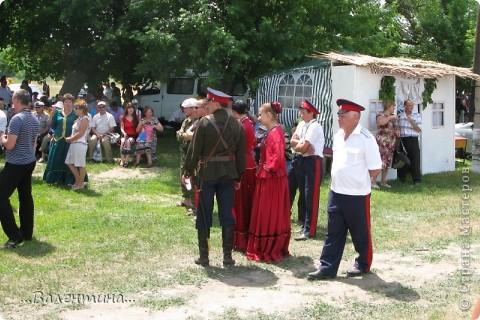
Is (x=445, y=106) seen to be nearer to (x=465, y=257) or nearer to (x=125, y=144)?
(x=125, y=144)

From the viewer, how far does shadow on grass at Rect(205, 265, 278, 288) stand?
638 centimetres

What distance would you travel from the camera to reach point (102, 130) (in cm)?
1462

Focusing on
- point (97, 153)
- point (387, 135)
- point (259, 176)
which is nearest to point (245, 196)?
point (259, 176)

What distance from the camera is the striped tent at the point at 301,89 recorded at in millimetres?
13727

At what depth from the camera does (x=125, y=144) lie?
46.3 ft

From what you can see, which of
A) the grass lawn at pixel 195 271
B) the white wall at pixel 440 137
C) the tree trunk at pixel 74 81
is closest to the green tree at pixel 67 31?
the tree trunk at pixel 74 81

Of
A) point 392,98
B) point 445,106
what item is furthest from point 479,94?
point 392,98

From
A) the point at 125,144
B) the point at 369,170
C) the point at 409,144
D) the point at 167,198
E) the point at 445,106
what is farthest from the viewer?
the point at 445,106

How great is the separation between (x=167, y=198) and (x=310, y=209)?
3.43 m

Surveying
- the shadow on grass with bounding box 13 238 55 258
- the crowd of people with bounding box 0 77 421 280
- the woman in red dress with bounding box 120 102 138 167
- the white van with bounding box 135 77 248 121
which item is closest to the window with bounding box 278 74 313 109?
the woman in red dress with bounding box 120 102 138 167

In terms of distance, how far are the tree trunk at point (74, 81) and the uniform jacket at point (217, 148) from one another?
12.5 meters

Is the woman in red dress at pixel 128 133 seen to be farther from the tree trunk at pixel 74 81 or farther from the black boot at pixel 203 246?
the black boot at pixel 203 246

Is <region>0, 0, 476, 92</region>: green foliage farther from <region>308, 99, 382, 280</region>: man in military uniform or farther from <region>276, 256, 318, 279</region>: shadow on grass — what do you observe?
<region>308, 99, 382, 280</region>: man in military uniform

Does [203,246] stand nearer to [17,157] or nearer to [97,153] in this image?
[17,157]
